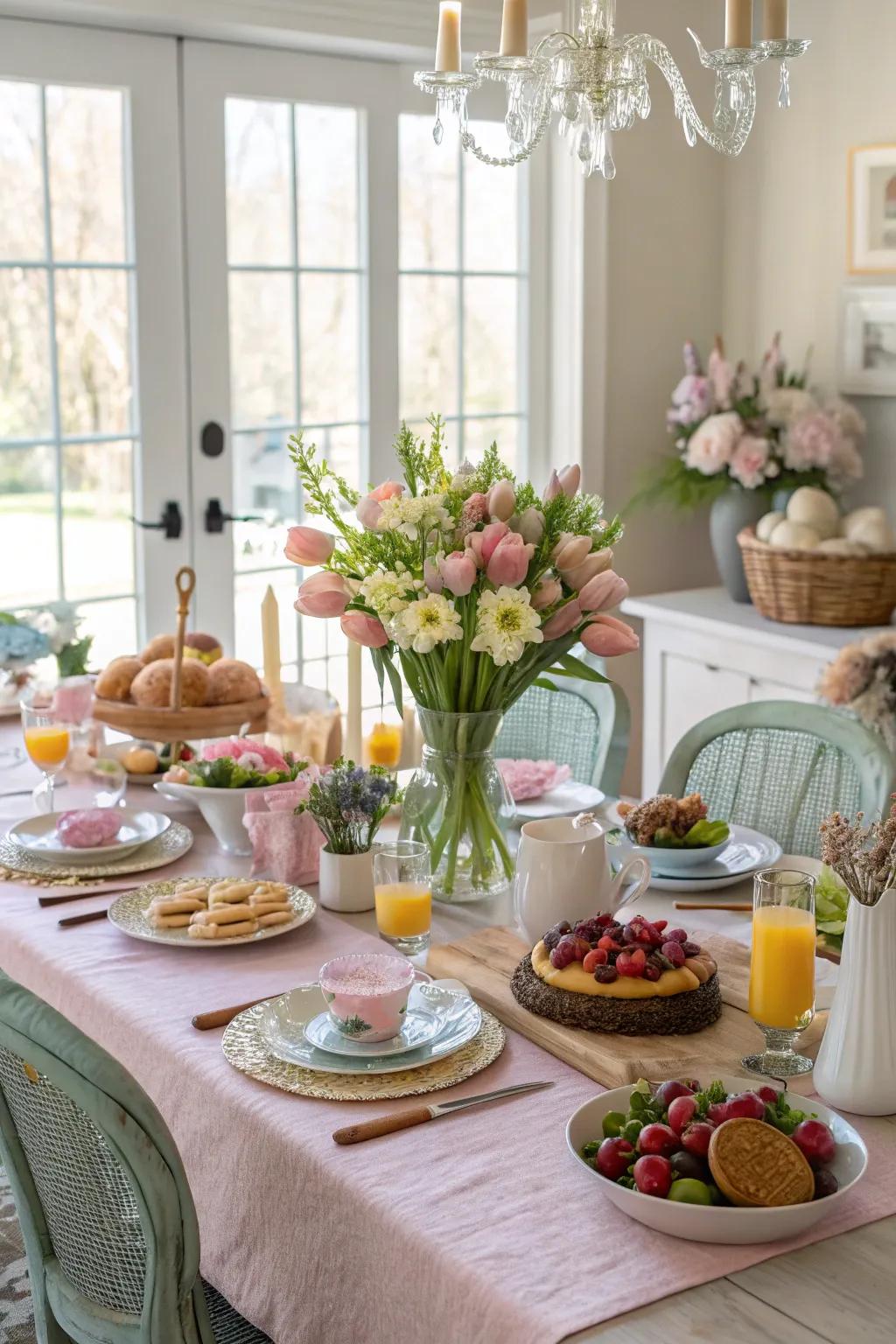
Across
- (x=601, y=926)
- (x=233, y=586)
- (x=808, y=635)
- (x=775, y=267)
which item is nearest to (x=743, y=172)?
(x=775, y=267)

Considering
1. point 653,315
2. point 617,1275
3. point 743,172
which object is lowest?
point 617,1275

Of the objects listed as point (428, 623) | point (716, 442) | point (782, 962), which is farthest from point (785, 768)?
point (716, 442)

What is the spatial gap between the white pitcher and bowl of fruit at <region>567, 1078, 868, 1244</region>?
0.43 m

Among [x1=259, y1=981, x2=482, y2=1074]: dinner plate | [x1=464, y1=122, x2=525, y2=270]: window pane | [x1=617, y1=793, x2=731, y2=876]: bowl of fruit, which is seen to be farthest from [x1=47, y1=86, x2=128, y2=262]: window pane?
[x1=259, y1=981, x2=482, y2=1074]: dinner plate

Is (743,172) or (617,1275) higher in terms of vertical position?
(743,172)

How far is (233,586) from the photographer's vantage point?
362cm

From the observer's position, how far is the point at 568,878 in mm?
1605

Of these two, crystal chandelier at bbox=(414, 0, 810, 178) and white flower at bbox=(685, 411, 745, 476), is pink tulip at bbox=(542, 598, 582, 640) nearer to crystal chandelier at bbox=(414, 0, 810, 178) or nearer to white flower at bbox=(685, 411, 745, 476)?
crystal chandelier at bbox=(414, 0, 810, 178)

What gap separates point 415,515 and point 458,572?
0.09 metres

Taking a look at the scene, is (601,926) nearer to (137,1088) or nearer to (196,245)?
(137,1088)

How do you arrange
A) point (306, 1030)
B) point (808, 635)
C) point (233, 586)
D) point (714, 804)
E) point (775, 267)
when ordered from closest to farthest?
point (306, 1030), point (714, 804), point (808, 635), point (233, 586), point (775, 267)

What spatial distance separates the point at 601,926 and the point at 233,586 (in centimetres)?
227

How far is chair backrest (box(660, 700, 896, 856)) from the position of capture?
2168mm

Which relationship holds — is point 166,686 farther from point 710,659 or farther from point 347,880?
point 710,659
